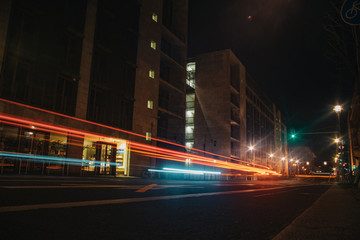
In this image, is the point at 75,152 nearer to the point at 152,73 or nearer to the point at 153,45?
the point at 152,73

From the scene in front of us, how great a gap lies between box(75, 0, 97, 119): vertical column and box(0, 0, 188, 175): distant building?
85mm

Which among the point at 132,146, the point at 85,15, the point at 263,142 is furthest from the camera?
the point at 263,142

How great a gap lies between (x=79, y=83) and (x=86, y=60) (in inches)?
90.2

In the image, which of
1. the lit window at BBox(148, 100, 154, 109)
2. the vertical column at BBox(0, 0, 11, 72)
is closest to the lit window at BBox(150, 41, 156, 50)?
the lit window at BBox(148, 100, 154, 109)

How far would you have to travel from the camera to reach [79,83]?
22.2m

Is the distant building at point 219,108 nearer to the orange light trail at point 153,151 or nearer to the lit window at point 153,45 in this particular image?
the orange light trail at point 153,151

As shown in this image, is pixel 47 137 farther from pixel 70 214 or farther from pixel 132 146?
pixel 70 214

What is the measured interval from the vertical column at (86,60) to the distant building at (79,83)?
0.28ft

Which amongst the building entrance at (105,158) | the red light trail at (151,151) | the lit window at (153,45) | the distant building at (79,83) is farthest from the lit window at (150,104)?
the building entrance at (105,158)

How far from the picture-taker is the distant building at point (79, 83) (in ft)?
57.7

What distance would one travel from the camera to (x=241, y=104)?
57.7m

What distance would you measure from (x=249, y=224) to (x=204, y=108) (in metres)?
49.6

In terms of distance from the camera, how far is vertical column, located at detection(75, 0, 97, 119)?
72.6ft

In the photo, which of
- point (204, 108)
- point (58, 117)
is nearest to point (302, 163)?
point (204, 108)
